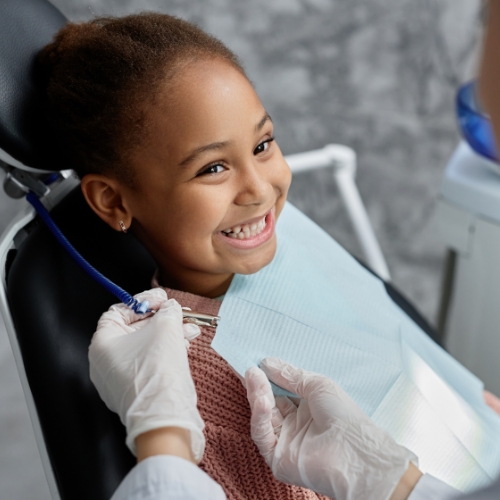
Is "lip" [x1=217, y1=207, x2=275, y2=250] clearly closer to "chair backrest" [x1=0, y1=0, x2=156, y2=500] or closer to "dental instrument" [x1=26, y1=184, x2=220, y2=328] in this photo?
"dental instrument" [x1=26, y1=184, x2=220, y2=328]

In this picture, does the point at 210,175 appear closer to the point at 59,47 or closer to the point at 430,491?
the point at 59,47

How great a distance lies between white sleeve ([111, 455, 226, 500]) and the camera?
0.67 meters

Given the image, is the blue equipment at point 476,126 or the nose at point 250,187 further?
the blue equipment at point 476,126

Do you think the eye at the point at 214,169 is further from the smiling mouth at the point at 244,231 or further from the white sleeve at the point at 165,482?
the white sleeve at the point at 165,482

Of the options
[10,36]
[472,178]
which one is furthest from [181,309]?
[472,178]

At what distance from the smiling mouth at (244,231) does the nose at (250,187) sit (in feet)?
0.16

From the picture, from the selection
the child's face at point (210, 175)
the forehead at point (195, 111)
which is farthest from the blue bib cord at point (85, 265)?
the forehead at point (195, 111)

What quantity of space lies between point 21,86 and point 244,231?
40cm

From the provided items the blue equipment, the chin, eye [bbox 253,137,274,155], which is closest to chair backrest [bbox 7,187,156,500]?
the chin

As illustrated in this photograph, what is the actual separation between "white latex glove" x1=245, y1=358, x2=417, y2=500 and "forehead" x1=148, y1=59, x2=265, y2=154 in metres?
0.32

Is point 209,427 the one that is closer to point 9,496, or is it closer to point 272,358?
point 272,358

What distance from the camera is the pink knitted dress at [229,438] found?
873mm

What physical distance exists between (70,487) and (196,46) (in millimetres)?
636

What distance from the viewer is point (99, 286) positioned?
3.44 ft
